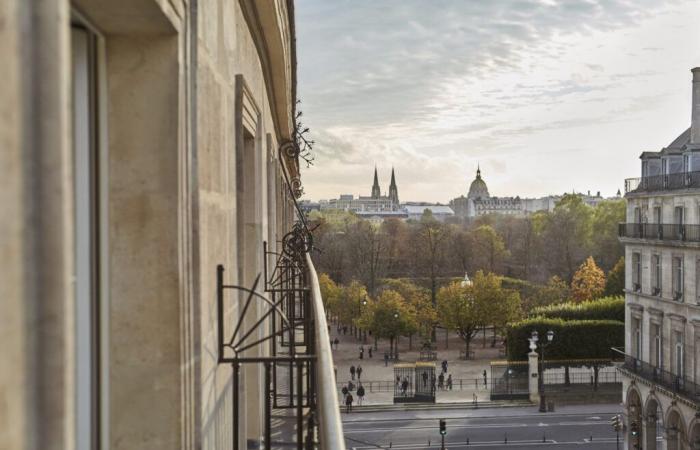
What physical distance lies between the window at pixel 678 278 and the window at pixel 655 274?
1.06m

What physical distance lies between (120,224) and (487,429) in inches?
1122

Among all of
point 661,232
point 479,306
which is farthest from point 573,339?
point 661,232

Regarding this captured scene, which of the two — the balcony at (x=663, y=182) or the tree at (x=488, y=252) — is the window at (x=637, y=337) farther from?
the tree at (x=488, y=252)

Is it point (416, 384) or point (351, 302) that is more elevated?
point (351, 302)

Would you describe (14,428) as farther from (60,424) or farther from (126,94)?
(126,94)

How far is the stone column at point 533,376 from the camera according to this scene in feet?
108

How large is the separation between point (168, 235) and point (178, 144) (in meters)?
0.32

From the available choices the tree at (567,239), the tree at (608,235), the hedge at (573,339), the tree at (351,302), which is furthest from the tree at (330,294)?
the tree at (608,235)

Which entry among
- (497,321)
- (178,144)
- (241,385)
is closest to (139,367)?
(178,144)

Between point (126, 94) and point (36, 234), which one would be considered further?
point (126, 94)

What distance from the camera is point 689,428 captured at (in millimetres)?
22484

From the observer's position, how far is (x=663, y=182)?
1011 inches

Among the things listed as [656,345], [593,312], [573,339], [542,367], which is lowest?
[542,367]

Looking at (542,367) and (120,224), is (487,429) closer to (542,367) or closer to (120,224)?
(542,367)
